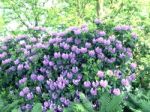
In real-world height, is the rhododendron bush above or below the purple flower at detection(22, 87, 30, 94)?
above

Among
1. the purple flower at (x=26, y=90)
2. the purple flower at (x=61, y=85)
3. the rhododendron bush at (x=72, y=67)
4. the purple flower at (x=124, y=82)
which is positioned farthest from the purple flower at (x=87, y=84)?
the purple flower at (x=26, y=90)

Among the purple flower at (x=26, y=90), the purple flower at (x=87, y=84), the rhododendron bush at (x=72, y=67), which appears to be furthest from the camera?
the purple flower at (x=26, y=90)

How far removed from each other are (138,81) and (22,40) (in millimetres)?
2355

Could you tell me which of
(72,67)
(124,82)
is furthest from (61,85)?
(124,82)

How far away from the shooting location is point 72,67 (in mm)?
6984

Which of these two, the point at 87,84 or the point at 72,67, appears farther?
the point at 72,67

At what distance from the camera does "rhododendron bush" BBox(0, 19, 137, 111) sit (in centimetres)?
677

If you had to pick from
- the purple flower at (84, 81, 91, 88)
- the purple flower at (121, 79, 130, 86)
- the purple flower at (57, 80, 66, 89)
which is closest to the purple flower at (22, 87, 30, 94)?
the purple flower at (57, 80, 66, 89)

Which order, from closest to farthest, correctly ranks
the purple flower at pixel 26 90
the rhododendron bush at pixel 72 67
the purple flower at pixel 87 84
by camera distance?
the purple flower at pixel 87 84, the rhododendron bush at pixel 72 67, the purple flower at pixel 26 90

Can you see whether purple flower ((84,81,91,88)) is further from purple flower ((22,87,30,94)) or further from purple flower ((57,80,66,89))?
purple flower ((22,87,30,94))

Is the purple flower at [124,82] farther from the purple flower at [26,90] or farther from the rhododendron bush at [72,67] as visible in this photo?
the purple flower at [26,90]

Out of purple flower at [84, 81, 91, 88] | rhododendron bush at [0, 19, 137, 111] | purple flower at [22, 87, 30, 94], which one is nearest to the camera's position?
purple flower at [84, 81, 91, 88]

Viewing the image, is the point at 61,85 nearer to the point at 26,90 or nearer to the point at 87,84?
the point at 87,84

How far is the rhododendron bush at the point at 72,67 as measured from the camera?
6.77 meters
